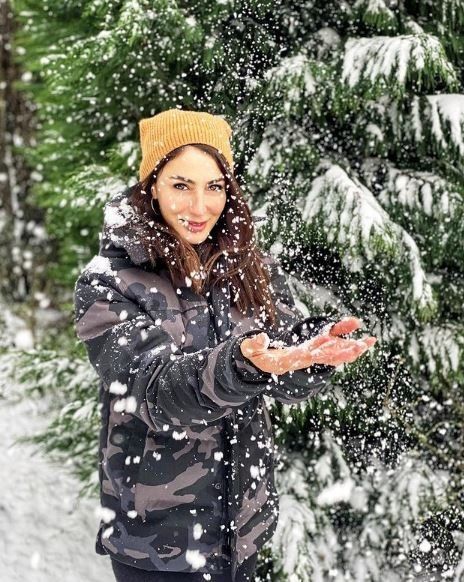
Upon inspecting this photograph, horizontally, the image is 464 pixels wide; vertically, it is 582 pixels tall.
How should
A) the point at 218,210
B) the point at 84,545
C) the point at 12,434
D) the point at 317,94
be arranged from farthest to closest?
the point at 12,434 → the point at 84,545 → the point at 317,94 → the point at 218,210

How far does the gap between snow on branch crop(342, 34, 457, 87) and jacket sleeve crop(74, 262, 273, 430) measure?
6.17 ft

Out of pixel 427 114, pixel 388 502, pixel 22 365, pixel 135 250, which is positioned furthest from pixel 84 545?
pixel 427 114

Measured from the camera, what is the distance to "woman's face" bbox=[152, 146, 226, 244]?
2.06 metres

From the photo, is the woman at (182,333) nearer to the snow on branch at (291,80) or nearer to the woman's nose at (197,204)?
the woman's nose at (197,204)

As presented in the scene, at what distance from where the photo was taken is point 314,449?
145 inches

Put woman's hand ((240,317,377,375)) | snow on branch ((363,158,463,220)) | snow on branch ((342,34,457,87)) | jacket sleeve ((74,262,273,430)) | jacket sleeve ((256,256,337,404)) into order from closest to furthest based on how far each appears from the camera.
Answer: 1. woman's hand ((240,317,377,375))
2. jacket sleeve ((74,262,273,430))
3. jacket sleeve ((256,256,337,404))
4. snow on branch ((342,34,457,87))
5. snow on branch ((363,158,463,220))

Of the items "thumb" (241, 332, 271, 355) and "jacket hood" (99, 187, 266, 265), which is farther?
"jacket hood" (99, 187, 266, 265)

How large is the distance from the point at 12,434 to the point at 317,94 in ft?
14.0

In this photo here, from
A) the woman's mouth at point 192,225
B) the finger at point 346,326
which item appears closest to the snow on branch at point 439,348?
the woman's mouth at point 192,225

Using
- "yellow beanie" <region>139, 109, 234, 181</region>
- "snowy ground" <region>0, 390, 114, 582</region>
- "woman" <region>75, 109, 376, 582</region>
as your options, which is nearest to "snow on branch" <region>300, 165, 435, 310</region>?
"woman" <region>75, 109, 376, 582</region>

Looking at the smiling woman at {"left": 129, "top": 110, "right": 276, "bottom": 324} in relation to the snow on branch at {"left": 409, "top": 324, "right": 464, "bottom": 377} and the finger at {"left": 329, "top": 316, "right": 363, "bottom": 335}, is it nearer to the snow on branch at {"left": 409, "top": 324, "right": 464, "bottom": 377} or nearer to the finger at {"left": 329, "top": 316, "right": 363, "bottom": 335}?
the finger at {"left": 329, "top": 316, "right": 363, "bottom": 335}

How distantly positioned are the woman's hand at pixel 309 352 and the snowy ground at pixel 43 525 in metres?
3.04

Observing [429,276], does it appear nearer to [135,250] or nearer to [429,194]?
[429,194]

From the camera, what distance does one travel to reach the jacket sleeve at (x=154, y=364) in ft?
4.91
